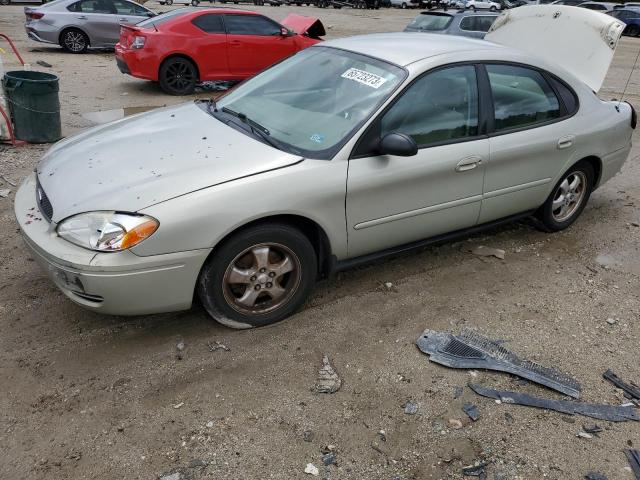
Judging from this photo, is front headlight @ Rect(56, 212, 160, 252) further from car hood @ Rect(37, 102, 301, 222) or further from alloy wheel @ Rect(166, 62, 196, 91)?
alloy wheel @ Rect(166, 62, 196, 91)

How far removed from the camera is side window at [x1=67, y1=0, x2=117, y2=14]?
1338cm

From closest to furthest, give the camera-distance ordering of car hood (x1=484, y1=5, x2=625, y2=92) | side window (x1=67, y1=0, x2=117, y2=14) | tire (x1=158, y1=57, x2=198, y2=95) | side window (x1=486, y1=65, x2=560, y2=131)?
side window (x1=486, y1=65, x2=560, y2=131) → car hood (x1=484, y1=5, x2=625, y2=92) → tire (x1=158, y1=57, x2=198, y2=95) → side window (x1=67, y1=0, x2=117, y2=14)

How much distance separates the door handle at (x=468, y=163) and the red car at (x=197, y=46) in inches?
270

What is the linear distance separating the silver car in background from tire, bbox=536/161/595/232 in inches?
446

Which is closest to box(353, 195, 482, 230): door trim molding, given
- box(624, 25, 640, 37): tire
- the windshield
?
the windshield

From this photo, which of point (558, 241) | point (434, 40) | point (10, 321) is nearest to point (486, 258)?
point (558, 241)

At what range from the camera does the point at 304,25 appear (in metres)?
11.2

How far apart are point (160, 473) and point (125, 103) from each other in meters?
7.79

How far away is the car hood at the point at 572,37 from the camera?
5.09m

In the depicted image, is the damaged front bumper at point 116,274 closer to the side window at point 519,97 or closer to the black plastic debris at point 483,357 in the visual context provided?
the black plastic debris at point 483,357

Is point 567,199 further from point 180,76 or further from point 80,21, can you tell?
point 80,21

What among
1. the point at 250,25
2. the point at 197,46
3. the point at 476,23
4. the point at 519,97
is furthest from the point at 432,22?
the point at 519,97

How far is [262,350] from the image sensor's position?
3.28 meters

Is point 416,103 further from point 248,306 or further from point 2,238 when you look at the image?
point 2,238
